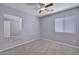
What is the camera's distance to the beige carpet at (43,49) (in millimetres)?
1802

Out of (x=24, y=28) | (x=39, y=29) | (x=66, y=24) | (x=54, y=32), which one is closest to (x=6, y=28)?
(x=24, y=28)

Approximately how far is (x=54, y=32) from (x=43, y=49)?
21.6 inches

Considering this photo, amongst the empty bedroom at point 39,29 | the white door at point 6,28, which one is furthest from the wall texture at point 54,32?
the white door at point 6,28

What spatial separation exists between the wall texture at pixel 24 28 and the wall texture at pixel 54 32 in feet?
0.62

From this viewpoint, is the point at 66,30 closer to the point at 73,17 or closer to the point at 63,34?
the point at 63,34

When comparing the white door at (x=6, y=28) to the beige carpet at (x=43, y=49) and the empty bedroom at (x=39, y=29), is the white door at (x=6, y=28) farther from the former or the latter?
the beige carpet at (x=43, y=49)

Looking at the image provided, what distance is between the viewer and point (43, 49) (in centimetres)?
189

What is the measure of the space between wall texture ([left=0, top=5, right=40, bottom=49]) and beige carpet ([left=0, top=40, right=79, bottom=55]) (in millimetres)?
152

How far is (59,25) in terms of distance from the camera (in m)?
1.99

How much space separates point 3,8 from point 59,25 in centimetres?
147

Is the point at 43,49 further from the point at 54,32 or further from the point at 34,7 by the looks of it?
the point at 34,7

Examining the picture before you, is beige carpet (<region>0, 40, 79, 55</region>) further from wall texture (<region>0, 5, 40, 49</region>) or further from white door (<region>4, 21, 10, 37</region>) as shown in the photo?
white door (<region>4, 21, 10, 37</region>)

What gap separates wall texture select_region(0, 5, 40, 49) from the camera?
181cm
